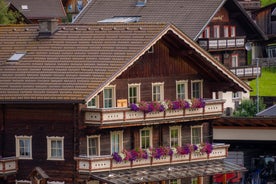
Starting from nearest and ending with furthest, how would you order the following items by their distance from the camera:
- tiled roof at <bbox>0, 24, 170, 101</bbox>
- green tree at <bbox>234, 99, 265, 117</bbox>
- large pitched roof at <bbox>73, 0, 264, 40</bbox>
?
tiled roof at <bbox>0, 24, 170, 101</bbox>, green tree at <bbox>234, 99, 265, 117</bbox>, large pitched roof at <bbox>73, 0, 264, 40</bbox>

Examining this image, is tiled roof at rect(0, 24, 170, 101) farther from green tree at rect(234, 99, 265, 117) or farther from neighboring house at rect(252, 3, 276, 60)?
neighboring house at rect(252, 3, 276, 60)

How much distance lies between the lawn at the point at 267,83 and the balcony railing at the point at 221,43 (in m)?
5.34

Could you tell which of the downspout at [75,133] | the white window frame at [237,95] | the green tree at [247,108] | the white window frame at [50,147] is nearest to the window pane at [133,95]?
the downspout at [75,133]

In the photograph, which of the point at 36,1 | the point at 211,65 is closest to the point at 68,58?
the point at 211,65

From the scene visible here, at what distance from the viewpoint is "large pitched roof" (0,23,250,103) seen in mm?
61031

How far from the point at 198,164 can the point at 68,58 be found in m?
7.21

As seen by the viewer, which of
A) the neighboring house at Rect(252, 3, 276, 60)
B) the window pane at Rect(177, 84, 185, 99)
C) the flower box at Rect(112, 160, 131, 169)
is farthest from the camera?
the neighboring house at Rect(252, 3, 276, 60)

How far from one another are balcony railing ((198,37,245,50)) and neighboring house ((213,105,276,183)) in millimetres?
15863

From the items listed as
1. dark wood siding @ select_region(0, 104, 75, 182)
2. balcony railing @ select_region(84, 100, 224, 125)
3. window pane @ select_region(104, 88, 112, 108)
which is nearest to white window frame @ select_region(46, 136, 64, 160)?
dark wood siding @ select_region(0, 104, 75, 182)

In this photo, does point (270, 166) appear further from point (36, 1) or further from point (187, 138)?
point (36, 1)

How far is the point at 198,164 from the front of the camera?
216ft

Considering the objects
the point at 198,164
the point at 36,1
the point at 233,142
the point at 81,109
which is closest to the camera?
the point at 81,109

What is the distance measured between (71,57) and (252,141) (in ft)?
47.1

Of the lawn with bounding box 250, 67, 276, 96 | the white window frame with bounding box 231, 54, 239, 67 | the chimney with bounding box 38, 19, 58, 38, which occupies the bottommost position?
the lawn with bounding box 250, 67, 276, 96
